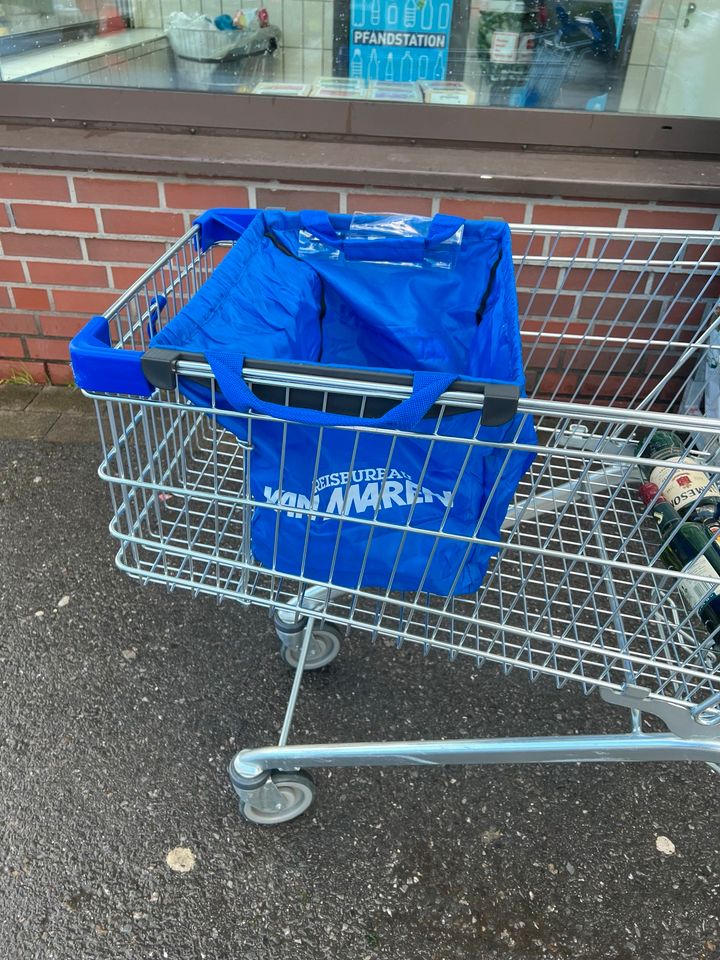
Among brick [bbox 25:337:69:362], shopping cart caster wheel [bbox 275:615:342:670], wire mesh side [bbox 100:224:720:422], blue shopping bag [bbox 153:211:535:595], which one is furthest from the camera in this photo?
brick [bbox 25:337:69:362]

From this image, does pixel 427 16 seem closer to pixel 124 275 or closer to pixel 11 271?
pixel 124 275

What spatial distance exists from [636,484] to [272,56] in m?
2.26

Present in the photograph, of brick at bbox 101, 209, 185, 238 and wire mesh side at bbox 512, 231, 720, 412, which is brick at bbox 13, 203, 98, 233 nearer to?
brick at bbox 101, 209, 185, 238

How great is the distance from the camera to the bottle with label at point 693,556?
1455 millimetres

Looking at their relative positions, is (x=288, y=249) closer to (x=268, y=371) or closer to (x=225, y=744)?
(x=268, y=371)

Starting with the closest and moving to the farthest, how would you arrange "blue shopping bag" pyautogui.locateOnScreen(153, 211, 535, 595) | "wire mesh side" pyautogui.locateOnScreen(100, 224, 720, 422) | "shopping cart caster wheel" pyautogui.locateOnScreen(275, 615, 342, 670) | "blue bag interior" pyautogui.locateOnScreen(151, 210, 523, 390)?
"blue shopping bag" pyautogui.locateOnScreen(153, 211, 535, 595) < "blue bag interior" pyautogui.locateOnScreen(151, 210, 523, 390) < "shopping cart caster wheel" pyautogui.locateOnScreen(275, 615, 342, 670) < "wire mesh side" pyautogui.locateOnScreen(100, 224, 720, 422)

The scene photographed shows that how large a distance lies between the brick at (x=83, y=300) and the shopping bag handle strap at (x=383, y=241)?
1.51 meters

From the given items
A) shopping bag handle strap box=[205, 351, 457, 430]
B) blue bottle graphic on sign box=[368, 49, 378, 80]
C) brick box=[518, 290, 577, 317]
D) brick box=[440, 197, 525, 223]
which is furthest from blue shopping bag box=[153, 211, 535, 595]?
blue bottle graphic on sign box=[368, 49, 378, 80]

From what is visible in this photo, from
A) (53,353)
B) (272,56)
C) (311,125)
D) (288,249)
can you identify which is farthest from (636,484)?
(53,353)

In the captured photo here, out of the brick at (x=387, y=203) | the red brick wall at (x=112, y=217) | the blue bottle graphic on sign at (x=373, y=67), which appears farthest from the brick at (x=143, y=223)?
the blue bottle graphic on sign at (x=373, y=67)

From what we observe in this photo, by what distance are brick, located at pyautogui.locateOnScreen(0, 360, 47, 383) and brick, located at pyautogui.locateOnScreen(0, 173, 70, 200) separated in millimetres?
708

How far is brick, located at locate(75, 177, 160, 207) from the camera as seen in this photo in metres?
2.63

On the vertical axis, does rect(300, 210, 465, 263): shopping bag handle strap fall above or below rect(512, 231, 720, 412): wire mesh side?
above

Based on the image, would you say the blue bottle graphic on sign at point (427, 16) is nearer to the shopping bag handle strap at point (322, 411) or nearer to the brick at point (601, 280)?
the brick at point (601, 280)
